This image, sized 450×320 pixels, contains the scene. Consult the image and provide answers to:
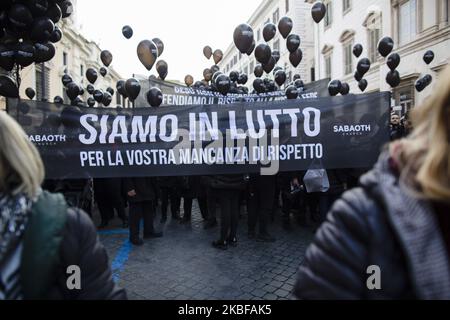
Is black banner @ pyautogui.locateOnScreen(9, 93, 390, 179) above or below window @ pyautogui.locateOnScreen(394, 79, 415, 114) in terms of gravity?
below

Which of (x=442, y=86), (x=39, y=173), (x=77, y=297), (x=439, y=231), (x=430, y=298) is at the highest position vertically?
(x=442, y=86)

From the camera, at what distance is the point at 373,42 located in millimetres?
18594

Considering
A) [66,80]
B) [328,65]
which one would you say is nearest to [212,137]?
[66,80]

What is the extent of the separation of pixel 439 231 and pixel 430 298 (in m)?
0.20

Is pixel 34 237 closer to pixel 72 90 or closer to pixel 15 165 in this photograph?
pixel 15 165

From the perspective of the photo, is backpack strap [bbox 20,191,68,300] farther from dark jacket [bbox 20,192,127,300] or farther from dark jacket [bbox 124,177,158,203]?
dark jacket [bbox 124,177,158,203]

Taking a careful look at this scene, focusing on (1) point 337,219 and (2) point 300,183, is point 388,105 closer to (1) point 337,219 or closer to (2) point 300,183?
(2) point 300,183

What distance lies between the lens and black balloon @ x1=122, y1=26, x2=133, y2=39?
11.4 m

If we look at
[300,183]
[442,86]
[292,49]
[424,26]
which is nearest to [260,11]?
[424,26]

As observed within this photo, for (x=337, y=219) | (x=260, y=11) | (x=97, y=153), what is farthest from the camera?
(x=260, y=11)

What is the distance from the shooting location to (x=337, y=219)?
1155mm

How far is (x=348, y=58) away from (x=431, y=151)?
888 inches

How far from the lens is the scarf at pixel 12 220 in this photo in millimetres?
1202

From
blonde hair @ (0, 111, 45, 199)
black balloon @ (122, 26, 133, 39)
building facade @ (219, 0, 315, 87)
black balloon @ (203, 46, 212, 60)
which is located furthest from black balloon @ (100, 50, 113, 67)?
building facade @ (219, 0, 315, 87)
